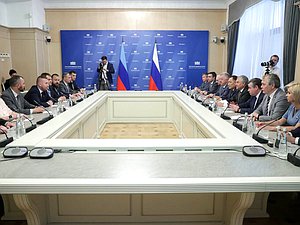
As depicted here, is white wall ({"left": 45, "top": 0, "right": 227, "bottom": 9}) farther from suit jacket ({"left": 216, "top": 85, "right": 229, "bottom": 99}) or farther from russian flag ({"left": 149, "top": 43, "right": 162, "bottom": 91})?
suit jacket ({"left": 216, "top": 85, "right": 229, "bottom": 99})

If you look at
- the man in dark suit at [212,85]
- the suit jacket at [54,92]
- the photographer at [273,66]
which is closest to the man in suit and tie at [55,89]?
the suit jacket at [54,92]

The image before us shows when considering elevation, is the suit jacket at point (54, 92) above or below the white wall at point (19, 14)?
below

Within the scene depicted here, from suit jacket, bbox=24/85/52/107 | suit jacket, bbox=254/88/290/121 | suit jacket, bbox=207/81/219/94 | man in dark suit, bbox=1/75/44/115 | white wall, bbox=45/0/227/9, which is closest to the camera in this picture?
suit jacket, bbox=254/88/290/121

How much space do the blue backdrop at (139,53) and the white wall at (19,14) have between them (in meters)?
1.08

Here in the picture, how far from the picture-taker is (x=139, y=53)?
29.0 ft

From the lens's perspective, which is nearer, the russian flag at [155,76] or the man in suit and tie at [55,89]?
the man in suit and tie at [55,89]

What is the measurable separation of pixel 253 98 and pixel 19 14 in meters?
6.58

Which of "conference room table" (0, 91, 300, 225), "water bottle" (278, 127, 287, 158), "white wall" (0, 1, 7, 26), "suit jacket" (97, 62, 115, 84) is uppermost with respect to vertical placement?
"white wall" (0, 1, 7, 26)

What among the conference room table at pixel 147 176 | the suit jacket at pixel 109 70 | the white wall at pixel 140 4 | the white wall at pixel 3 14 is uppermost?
the white wall at pixel 140 4

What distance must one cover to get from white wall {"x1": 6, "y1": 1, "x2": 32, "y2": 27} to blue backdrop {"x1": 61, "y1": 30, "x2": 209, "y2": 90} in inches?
42.7

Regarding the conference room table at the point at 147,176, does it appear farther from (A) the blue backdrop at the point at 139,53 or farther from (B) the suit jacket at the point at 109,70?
(A) the blue backdrop at the point at 139,53

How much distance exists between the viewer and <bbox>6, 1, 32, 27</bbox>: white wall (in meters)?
7.98

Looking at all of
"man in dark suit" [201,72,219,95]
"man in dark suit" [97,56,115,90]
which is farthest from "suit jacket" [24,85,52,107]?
"man in dark suit" [97,56,115,90]

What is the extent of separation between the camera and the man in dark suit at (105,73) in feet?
27.7
